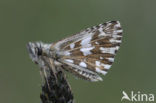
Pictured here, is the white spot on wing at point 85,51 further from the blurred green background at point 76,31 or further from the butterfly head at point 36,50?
the blurred green background at point 76,31

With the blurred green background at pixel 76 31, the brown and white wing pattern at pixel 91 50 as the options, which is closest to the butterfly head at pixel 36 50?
the brown and white wing pattern at pixel 91 50

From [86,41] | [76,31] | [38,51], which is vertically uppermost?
[76,31]

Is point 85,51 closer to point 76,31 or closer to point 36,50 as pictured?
point 36,50

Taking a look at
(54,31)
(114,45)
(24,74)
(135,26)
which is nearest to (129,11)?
(135,26)

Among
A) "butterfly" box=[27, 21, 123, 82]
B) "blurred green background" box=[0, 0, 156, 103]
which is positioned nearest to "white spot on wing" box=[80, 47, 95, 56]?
"butterfly" box=[27, 21, 123, 82]

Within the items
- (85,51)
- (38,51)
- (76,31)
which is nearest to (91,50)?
(85,51)

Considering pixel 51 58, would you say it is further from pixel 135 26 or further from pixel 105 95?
pixel 135 26

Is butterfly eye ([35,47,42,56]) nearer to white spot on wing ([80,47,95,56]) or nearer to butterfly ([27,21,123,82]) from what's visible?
butterfly ([27,21,123,82])
